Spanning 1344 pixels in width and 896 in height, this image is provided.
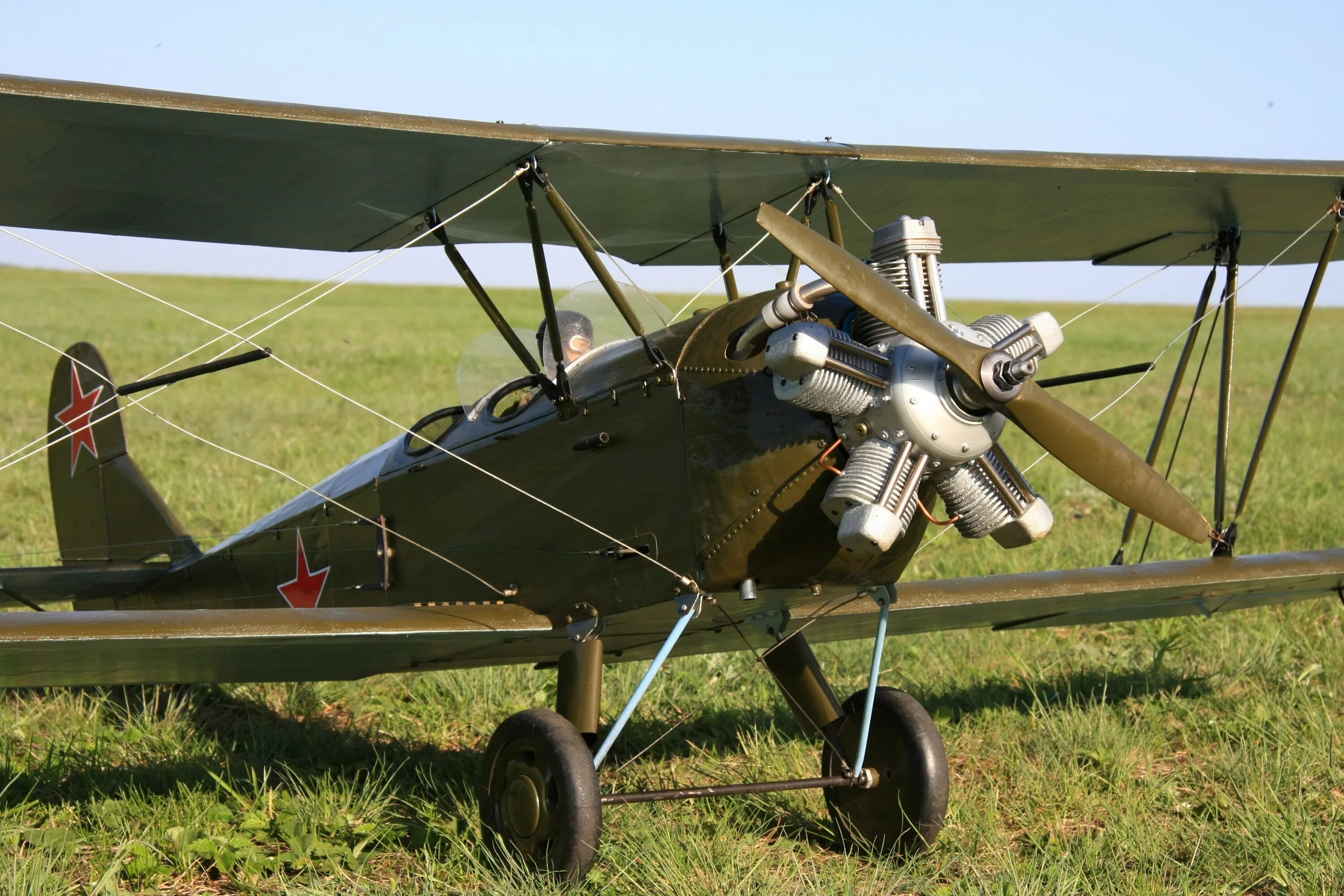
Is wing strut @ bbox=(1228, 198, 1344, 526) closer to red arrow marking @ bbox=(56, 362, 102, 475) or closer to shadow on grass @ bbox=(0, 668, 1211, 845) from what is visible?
shadow on grass @ bbox=(0, 668, 1211, 845)

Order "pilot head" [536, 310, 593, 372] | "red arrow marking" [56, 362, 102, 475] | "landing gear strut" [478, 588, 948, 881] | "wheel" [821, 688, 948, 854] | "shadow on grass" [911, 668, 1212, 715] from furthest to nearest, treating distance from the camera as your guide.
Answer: "red arrow marking" [56, 362, 102, 475] → "shadow on grass" [911, 668, 1212, 715] → "pilot head" [536, 310, 593, 372] → "wheel" [821, 688, 948, 854] → "landing gear strut" [478, 588, 948, 881]

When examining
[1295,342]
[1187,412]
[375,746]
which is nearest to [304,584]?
[375,746]

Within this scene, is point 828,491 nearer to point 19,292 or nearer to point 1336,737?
point 1336,737

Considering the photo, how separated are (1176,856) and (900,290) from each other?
8.14ft

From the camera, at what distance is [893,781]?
521 centimetres

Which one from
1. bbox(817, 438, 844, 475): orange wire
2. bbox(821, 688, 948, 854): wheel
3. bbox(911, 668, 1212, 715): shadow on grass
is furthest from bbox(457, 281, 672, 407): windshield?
bbox(911, 668, 1212, 715): shadow on grass

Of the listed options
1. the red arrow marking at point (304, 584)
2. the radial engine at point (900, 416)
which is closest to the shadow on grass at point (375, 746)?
the red arrow marking at point (304, 584)

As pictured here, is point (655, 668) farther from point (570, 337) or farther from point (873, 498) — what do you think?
point (570, 337)

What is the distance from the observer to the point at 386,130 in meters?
4.57

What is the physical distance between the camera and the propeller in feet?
13.4

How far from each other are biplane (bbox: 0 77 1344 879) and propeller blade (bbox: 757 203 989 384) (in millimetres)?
11

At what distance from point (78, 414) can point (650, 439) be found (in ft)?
17.9

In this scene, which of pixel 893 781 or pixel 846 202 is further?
pixel 846 202

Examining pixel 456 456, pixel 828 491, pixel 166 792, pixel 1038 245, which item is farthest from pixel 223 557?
pixel 1038 245
